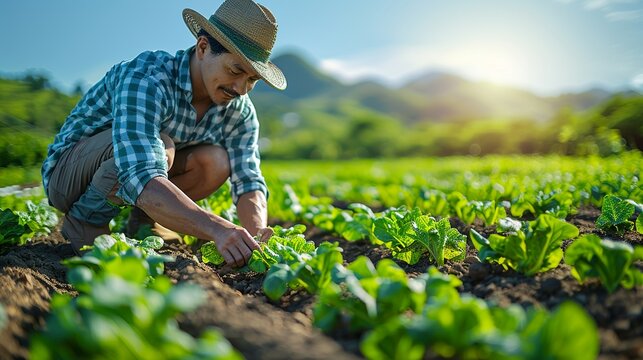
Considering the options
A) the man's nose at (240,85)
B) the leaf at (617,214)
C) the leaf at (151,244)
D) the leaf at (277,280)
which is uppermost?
the man's nose at (240,85)

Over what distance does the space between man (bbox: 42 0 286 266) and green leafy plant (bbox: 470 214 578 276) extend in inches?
44.6

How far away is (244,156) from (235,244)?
1.23m

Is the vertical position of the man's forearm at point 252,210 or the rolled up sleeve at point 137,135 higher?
the rolled up sleeve at point 137,135

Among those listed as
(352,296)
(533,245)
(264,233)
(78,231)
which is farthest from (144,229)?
(533,245)

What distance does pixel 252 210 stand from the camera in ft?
11.4

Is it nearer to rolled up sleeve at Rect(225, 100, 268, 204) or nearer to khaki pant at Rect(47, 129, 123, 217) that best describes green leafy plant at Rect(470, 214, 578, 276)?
rolled up sleeve at Rect(225, 100, 268, 204)

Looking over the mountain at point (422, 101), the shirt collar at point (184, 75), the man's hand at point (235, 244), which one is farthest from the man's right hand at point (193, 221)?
the mountain at point (422, 101)

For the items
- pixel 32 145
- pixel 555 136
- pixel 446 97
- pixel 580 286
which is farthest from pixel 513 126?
pixel 446 97

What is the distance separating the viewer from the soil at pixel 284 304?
1533mm

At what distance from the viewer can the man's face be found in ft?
10.0

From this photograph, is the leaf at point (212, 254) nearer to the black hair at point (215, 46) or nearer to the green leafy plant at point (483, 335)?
the black hair at point (215, 46)

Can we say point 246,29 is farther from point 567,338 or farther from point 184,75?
point 567,338

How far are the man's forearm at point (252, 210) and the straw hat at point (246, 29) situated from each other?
0.78m

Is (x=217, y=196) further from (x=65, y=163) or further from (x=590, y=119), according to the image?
(x=590, y=119)
